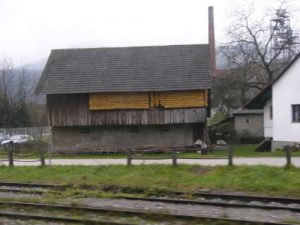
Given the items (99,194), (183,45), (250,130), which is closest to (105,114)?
(183,45)

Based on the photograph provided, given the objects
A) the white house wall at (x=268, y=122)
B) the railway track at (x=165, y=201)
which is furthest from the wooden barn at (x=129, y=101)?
the railway track at (x=165, y=201)

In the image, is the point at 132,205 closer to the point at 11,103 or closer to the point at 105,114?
the point at 105,114

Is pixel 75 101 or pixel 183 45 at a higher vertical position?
pixel 183 45

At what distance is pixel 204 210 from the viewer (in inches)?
514

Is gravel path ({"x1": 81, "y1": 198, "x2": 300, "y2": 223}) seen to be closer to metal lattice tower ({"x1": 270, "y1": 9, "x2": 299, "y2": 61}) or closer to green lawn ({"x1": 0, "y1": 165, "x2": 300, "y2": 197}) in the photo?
green lawn ({"x1": 0, "y1": 165, "x2": 300, "y2": 197})

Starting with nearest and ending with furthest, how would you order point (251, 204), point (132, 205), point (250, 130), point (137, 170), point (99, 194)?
point (251, 204) → point (132, 205) → point (99, 194) → point (137, 170) → point (250, 130)

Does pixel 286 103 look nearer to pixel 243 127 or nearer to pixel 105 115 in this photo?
pixel 105 115

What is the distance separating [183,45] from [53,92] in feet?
35.6

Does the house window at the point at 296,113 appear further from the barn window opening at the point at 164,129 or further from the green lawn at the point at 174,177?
the green lawn at the point at 174,177

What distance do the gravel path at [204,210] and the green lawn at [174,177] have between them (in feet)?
7.09

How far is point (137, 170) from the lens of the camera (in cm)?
2133

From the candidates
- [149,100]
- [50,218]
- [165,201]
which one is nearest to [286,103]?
[149,100]

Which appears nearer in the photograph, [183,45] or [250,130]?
[183,45]

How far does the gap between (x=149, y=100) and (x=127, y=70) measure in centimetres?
291
